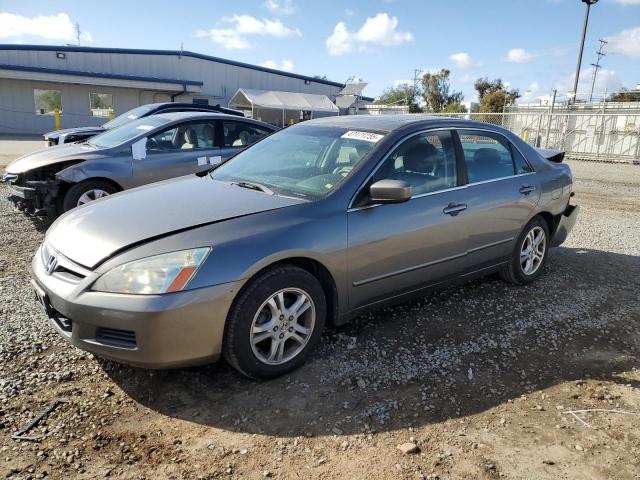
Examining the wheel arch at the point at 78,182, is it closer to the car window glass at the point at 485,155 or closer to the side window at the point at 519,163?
the car window glass at the point at 485,155

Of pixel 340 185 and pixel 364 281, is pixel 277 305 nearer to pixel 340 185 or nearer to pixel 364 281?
pixel 364 281

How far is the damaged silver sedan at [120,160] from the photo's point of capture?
6008 millimetres

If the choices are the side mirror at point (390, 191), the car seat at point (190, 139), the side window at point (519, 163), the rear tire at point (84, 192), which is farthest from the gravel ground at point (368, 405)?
the car seat at point (190, 139)

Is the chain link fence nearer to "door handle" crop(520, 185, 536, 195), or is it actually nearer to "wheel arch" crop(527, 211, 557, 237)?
"wheel arch" crop(527, 211, 557, 237)

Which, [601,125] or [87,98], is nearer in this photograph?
[601,125]

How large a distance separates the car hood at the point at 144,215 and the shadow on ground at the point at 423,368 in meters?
0.86

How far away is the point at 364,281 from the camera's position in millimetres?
3373

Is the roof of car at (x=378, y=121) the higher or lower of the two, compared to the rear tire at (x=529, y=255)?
higher

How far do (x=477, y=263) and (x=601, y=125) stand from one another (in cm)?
1926

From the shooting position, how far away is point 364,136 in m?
3.76

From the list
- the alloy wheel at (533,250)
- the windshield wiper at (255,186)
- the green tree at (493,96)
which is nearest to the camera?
the windshield wiper at (255,186)

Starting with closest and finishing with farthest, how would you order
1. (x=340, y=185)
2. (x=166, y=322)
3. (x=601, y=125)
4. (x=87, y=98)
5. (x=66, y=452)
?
(x=66, y=452) < (x=166, y=322) < (x=340, y=185) < (x=601, y=125) < (x=87, y=98)

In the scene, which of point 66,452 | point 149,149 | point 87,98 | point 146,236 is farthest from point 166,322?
point 87,98

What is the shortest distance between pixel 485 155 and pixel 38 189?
522 cm
